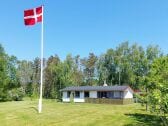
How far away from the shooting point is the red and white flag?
31533 millimetres

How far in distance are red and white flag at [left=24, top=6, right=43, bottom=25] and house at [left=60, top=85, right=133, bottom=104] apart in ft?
82.4

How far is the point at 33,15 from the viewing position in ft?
104

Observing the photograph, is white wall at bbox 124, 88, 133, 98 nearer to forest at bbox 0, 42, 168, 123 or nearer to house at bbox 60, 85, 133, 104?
house at bbox 60, 85, 133, 104

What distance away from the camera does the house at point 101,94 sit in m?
53.1

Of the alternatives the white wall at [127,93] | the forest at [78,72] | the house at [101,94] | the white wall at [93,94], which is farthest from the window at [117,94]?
the forest at [78,72]

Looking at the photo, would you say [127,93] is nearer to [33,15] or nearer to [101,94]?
[101,94]

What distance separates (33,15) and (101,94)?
91.0 ft

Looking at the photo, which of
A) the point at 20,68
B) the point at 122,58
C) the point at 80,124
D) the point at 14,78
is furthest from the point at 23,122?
the point at 20,68

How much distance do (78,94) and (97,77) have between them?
3131 centimetres

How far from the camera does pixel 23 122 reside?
85.3ft

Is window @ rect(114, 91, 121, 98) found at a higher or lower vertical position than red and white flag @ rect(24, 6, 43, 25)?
lower

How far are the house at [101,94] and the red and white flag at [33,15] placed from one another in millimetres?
25103

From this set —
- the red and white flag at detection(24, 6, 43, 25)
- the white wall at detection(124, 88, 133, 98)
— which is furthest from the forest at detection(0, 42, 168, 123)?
the red and white flag at detection(24, 6, 43, 25)

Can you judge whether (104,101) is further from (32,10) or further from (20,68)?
(20,68)
